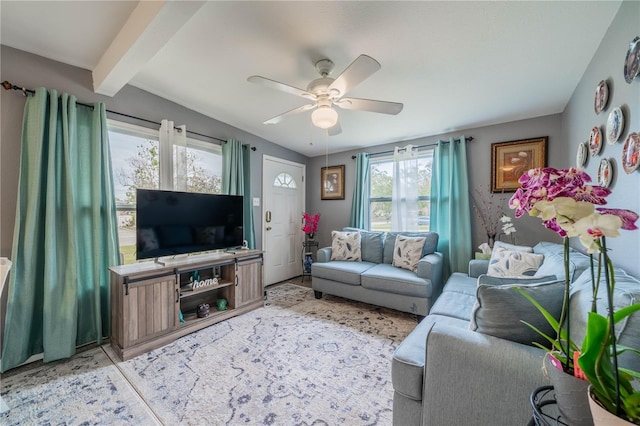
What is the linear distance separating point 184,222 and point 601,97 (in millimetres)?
3593

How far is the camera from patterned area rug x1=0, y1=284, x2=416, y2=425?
1.51 meters

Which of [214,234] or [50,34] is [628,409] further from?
[50,34]

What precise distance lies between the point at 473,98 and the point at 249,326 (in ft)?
11.2

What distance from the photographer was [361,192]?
4223 mm

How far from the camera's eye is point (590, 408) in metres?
0.63

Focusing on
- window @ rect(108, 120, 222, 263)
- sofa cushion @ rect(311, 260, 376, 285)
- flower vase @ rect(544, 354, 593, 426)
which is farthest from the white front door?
flower vase @ rect(544, 354, 593, 426)

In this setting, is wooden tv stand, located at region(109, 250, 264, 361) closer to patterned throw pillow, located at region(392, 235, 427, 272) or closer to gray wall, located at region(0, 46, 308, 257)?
gray wall, located at region(0, 46, 308, 257)

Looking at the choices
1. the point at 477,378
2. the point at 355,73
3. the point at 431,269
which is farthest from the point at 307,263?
the point at 477,378

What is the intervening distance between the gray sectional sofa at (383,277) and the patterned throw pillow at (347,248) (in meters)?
0.08

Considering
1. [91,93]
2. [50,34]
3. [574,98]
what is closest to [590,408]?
[574,98]

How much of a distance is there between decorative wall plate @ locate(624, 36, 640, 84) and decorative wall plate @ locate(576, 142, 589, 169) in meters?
0.82

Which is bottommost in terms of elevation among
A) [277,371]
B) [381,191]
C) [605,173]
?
[277,371]

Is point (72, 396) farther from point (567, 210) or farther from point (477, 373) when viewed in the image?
point (567, 210)

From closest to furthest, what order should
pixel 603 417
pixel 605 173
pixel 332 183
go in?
pixel 603 417
pixel 605 173
pixel 332 183
